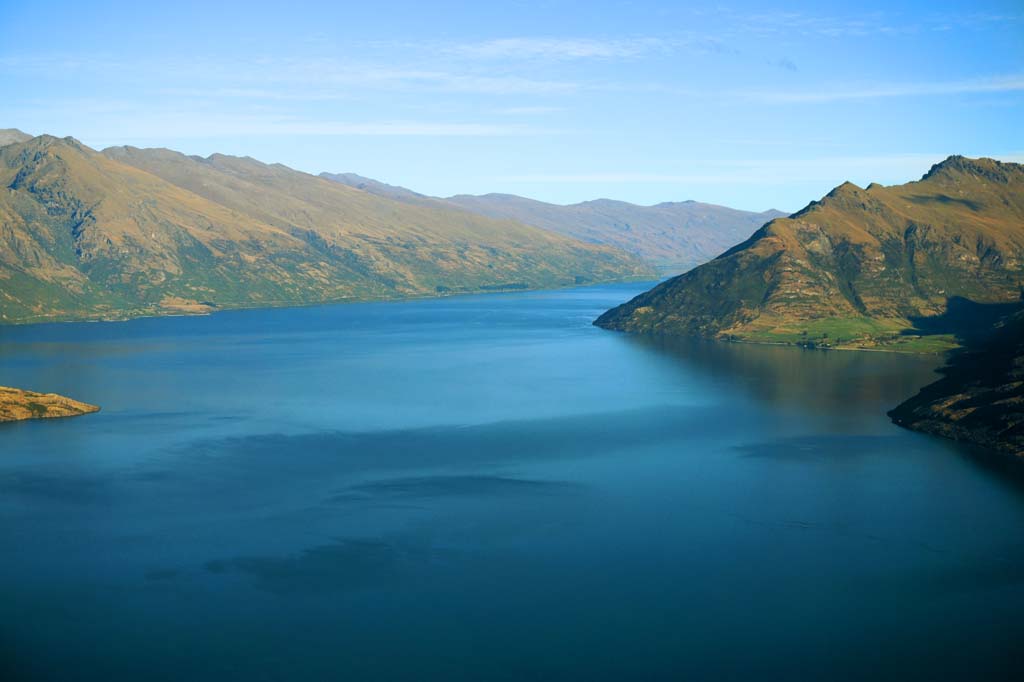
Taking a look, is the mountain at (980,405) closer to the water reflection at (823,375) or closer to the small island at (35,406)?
the water reflection at (823,375)

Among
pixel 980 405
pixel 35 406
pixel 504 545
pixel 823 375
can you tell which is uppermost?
pixel 823 375

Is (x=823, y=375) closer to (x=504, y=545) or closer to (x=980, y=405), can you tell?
(x=980, y=405)

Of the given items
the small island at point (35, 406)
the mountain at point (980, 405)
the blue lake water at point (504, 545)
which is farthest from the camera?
the small island at point (35, 406)

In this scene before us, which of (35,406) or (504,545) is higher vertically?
(35,406)

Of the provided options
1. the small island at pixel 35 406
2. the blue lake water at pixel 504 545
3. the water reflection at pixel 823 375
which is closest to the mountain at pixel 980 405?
the blue lake water at pixel 504 545

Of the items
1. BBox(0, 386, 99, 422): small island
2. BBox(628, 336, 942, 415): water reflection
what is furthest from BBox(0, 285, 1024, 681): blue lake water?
BBox(0, 386, 99, 422): small island

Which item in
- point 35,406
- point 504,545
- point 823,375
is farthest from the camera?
point 823,375

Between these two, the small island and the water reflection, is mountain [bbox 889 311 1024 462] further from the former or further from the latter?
the small island

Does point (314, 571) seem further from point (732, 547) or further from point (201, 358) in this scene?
point (201, 358)

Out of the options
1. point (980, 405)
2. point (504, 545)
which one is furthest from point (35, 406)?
point (980, 405)
